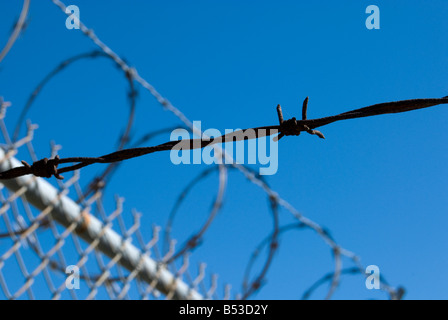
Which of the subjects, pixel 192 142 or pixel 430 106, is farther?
pixel 192 142

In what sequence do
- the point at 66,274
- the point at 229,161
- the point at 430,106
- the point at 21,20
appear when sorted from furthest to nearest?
1. the point at 229,161
2. the point at 66,274
3. the point at 21,20
4. the point at 430,106

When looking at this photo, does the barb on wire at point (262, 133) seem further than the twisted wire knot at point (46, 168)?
No

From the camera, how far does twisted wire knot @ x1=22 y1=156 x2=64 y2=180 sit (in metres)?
1.60

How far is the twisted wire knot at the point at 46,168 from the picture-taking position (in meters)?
1.60

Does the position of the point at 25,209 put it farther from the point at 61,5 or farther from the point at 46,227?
the point at 61,5

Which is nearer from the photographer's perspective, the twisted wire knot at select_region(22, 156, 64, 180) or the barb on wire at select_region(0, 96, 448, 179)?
the barb on wire at select_region(0, 96, 448, 179)

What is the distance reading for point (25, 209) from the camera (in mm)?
2426

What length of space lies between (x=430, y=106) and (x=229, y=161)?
2102mm

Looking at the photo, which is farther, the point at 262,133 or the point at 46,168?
the point at 46,168

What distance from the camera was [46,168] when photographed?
5.27 ft

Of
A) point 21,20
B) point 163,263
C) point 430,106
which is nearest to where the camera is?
point 430,106

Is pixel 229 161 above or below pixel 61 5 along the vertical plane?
below
